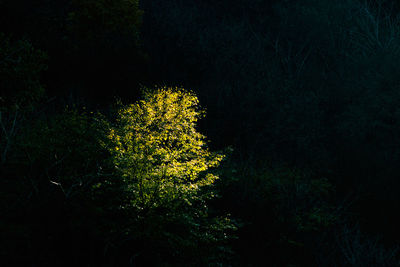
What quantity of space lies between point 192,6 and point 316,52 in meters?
11.5

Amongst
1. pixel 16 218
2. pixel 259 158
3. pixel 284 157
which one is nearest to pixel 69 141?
pixel 16 218

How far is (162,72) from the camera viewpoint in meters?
24.3

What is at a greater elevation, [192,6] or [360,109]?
[192,6]

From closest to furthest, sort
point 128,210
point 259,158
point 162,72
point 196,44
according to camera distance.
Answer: point 128,210
point 259,158
point 162,72
point 196,44

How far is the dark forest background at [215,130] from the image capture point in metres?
11.7

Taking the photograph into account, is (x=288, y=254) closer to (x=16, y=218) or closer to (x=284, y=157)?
(x=284, y=157)

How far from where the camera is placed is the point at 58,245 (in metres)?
11.7

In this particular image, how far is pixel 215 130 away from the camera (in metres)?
21.6

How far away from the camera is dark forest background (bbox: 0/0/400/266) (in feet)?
38.4

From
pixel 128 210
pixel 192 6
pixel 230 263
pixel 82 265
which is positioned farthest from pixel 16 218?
pixel 192 6

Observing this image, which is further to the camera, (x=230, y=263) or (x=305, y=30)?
(x=305, y=30)

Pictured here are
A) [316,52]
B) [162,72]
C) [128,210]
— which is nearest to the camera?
[128,210]

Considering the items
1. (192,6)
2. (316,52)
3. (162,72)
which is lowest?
(162,72)

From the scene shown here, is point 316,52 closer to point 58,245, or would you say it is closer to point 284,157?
point 284,157
